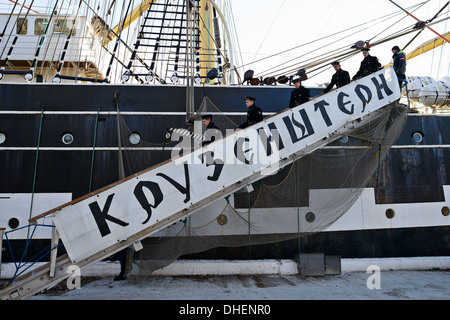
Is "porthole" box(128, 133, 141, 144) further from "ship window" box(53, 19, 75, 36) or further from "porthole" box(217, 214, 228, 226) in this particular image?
"ship window" box(53, 19, 75, 36)

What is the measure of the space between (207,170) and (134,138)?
3.37 metres

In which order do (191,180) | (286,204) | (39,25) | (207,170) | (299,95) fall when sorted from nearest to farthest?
(191,180) → (207,170) → (299,95) → (286,204) → (39,25)

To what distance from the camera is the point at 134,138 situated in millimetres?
8102

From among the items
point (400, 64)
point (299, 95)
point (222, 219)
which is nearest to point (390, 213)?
point (400, 64)

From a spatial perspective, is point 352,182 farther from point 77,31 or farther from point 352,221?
point 77,31

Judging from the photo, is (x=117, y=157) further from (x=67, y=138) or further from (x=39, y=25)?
(x=39, y=25)

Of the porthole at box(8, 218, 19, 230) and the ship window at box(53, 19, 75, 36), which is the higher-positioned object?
the ship window at box(53, 19, 75, 36)

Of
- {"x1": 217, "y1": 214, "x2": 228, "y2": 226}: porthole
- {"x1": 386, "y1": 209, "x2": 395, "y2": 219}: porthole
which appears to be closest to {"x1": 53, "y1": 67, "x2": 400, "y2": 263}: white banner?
{"x1": 217, "y1": 214, "x2": 228, "y2": 226}: porthole

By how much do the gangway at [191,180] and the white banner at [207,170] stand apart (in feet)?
0.04

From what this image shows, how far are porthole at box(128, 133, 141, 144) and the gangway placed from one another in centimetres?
306

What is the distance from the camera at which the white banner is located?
4.88 meters

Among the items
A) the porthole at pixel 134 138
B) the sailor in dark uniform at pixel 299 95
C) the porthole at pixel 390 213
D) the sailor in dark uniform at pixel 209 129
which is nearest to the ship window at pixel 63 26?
the porthole at pixel 134 138

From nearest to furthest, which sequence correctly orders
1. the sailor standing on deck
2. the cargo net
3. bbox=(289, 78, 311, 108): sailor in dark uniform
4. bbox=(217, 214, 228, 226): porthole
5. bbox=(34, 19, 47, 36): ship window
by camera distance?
the cargo net, bbox=(289, 78, 311, 108): sailor in dark uniform, the sailor standing on deck, bbox=(217, 214, 228, 226): porthole, bbox=(34, 19, 47, 36): ship window

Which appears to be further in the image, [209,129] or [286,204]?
[286,204]
